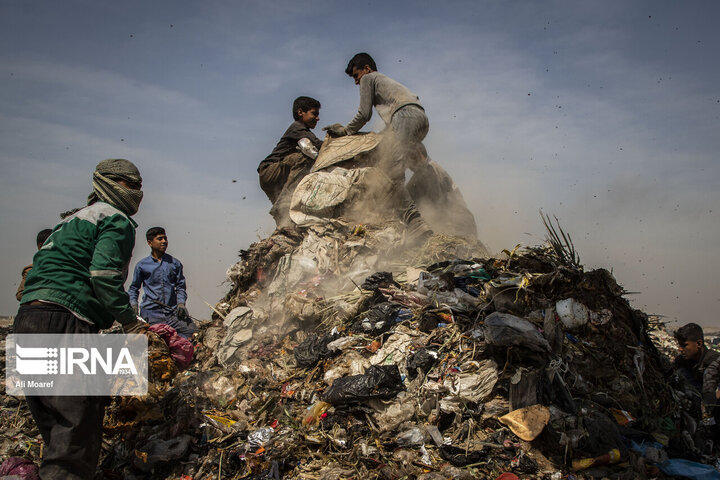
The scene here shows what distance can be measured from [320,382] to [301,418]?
397mm

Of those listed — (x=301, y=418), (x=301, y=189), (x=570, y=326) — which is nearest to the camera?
(x=301, y=418)

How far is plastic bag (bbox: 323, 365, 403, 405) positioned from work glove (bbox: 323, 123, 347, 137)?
Answer: 12.1ft

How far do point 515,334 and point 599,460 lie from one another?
35.4 inches

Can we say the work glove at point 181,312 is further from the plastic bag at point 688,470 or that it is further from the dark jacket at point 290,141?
the plastic bag at point 688,470

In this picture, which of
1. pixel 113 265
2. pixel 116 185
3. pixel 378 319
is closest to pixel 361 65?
pixel 378 319

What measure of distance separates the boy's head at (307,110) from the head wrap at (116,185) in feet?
12.1

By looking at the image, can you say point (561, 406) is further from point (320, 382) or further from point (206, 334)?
point (206, 334)

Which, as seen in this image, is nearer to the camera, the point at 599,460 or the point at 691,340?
the point at 599,460

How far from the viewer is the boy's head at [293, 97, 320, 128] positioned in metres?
6.20

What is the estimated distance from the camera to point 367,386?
3.25 meters

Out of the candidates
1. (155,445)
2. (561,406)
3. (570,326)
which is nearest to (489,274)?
(570,326)

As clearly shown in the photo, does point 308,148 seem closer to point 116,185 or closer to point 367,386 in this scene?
point 116,185

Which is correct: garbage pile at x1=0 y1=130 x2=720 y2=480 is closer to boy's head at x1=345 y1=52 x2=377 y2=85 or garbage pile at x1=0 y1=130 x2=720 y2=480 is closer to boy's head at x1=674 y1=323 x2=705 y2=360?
boy's head at x1=674 y1=323 x2=705 y2=360

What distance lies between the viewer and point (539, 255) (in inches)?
158
